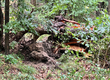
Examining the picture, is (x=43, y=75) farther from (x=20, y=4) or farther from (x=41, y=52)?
(x=20, y=4)

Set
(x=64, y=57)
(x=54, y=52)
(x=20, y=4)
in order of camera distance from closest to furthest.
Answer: (x=20, y=4), (x=64, y=57), (x=54, y=52)

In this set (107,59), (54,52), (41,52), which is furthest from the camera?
(54,52)

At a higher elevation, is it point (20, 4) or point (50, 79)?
point (20, 4)

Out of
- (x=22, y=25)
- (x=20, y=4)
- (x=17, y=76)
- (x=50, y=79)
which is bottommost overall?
(x=50, y=79)

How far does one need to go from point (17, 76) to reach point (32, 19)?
2087mm

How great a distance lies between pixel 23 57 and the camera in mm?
5723

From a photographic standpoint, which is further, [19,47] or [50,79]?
[19,47]

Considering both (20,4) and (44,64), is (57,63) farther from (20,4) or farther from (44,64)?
(20,4)

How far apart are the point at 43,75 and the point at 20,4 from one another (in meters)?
2.87

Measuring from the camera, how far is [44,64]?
5.59 metres

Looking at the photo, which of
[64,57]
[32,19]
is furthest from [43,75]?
[32,19]

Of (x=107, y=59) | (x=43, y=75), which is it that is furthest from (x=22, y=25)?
(x=107, y=59)

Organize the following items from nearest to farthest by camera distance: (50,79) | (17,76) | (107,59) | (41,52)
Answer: (17,76) → (50,79) → (107,59) → (41,52)

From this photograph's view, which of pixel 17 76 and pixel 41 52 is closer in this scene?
pixel 17 76
